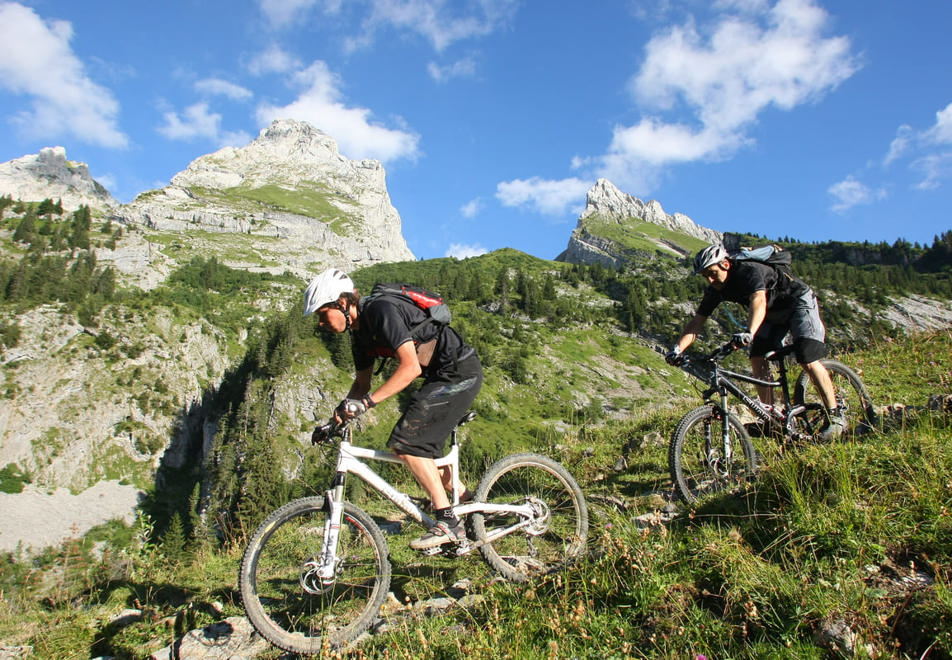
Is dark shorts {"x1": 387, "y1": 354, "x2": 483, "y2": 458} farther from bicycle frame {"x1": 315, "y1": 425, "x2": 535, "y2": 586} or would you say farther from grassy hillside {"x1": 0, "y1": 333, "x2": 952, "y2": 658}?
grassy hillside {"x1": 0, "y1": 333, "x2": 952, "y2": 658}

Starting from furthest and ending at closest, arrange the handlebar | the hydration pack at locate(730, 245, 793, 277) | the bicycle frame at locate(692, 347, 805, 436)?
the hydration pack at locate(730, 245, 793, 277), the bicycle frame at locate(692, 347, 805, 436), the handlebar

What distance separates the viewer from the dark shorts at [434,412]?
14.7 feet

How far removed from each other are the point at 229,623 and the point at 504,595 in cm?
279

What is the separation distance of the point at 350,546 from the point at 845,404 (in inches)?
277

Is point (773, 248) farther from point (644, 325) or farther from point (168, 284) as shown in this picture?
point (168, 284)

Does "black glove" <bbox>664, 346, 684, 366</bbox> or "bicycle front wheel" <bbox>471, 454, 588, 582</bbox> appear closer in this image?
"bicycle front wheel" <bbox>471, 454, 588, 582</bbox>

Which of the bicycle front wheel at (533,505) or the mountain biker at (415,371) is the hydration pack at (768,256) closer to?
the bicycle front wheel at (533,505)

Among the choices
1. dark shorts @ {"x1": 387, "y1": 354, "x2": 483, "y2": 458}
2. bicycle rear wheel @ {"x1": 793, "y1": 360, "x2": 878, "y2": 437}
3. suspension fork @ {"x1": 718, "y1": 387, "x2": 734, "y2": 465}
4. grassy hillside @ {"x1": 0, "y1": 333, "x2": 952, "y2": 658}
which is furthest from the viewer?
bicycle rear wheel @ {"x1": 793, "y1": 360, "x2": 878, "y2": 437}

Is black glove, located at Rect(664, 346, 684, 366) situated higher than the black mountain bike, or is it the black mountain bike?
black glove, located at Rect(664, 346, 684, 366)

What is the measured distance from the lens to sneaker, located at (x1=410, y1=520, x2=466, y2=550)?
4.30 metres

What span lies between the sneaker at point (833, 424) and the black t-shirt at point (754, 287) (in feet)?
5.07

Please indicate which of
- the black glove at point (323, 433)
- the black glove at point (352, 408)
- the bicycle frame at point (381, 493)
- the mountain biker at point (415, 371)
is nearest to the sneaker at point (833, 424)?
the bicycle frame at point (381, 493)

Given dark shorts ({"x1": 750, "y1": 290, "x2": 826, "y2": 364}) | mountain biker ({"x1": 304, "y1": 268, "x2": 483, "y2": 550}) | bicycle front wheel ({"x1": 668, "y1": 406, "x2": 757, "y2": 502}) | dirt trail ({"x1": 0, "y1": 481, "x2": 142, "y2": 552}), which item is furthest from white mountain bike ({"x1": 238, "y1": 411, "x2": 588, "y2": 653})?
dirt trail ({"x1": 0, "y1": 481, "x2": 142, "y2": 552})

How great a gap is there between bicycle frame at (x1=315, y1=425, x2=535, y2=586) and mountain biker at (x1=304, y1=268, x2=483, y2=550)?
136 millimetres
